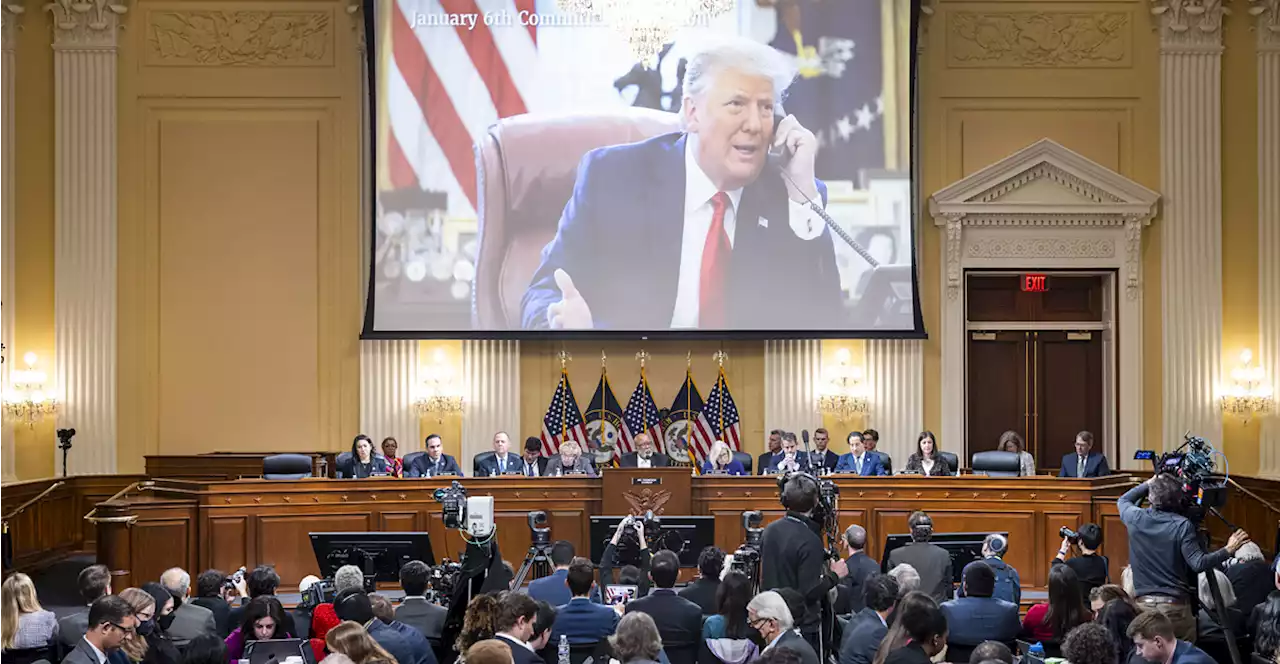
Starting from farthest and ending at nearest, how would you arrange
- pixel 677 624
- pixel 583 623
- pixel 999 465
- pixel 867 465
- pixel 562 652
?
pixel 867 465 < pixel 999 465 < pixel 583 623 < pixel 562 652 < pixel 677 624

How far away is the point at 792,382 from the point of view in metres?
16.8

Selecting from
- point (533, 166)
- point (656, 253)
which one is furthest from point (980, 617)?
point (533, 166)

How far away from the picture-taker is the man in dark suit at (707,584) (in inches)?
305

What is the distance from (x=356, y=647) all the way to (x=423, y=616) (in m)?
1.71

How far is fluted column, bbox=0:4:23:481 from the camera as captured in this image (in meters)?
16.4

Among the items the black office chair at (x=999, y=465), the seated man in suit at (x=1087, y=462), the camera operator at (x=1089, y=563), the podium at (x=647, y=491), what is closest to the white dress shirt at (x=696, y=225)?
the podium at (x=647, y=491)

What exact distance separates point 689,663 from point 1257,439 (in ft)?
38.7

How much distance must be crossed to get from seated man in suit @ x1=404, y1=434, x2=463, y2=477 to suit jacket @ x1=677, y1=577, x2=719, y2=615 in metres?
6.68

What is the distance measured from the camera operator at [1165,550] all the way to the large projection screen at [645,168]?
8862 mm

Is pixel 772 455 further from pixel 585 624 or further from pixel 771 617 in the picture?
pixel 771 617

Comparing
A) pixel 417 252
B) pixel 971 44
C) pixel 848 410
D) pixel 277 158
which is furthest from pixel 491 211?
pixel 971 44

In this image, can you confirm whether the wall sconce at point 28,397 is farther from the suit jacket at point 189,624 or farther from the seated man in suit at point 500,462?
the suit jacket at point 189,624

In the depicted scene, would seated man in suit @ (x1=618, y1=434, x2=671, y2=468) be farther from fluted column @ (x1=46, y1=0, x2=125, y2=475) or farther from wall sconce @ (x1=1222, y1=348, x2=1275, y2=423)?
wall sconce @ (x1=1222, y1=348, x2=1275, y2=423)

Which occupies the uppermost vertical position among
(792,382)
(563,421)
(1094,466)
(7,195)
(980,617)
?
(7,195)
